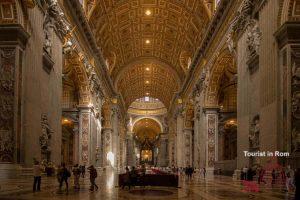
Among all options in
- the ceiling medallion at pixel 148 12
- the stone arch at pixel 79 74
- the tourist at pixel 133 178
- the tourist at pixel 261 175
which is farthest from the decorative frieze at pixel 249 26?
the ceiling medallion at pixel 148 12

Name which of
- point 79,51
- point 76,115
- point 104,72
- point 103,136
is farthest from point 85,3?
point 103,136

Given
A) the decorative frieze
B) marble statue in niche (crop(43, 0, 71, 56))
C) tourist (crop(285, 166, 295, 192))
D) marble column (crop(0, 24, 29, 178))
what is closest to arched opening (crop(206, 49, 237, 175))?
the decorative frieze

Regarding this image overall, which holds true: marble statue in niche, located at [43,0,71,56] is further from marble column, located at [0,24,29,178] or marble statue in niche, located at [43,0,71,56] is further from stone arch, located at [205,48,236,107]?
stone arch, located at [205,48,236,107]

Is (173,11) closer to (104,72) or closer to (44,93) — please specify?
(104,72)

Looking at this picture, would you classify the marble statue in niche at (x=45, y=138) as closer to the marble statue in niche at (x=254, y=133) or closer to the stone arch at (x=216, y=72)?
the marble statue in niche at (x=254, y=133)

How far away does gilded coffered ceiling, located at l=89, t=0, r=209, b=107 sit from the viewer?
108 ft

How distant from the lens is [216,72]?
96.6ft

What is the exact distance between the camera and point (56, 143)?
19.1 meters

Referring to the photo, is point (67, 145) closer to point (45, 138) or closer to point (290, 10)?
point (45, 138)

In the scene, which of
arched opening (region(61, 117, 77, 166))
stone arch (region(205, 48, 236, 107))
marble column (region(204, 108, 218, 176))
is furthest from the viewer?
arched opening (region(61, 117, 77, 166))

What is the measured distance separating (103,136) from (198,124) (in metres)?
13.6

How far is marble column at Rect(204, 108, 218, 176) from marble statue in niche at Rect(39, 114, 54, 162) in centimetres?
1533

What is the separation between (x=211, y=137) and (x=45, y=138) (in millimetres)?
16526

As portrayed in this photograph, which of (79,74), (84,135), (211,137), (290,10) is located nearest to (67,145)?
(84,135)
